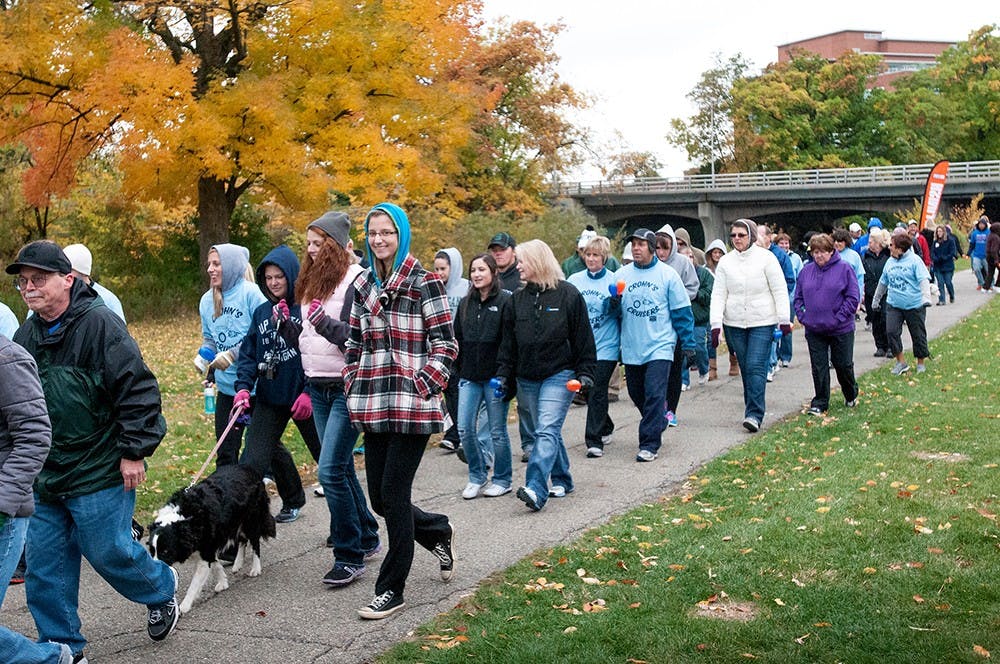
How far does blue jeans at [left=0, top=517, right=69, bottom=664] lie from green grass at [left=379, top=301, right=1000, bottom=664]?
59.3 inches

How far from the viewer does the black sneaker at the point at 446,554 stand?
615cm

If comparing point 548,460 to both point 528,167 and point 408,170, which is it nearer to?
point 408,170

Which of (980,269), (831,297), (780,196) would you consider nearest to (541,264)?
(831,297)

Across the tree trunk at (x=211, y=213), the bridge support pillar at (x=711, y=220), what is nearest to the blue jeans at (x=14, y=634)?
the tree trunk at (x=211, y=213)

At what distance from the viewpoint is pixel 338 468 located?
6.14 metres

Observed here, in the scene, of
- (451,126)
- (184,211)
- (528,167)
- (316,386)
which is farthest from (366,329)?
(528,167)

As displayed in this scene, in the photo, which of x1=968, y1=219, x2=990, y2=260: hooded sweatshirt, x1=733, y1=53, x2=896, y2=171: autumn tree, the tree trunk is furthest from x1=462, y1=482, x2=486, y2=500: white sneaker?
x1=733, y1=53, x2=896, y2=171: autumn tree

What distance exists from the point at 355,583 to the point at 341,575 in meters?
0.11

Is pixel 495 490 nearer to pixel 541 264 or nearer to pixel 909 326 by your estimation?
pixel 541 264

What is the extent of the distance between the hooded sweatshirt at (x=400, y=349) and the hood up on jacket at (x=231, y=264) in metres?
2.35

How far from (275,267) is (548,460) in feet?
8.10

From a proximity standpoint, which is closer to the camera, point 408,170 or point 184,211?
point 408,170

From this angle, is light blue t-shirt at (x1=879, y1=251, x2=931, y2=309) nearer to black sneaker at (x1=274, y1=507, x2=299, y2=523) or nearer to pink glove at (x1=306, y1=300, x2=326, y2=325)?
black sneaker at (x1=274, y1=507, x2=299, y2=523)

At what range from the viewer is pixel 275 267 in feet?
21.7
